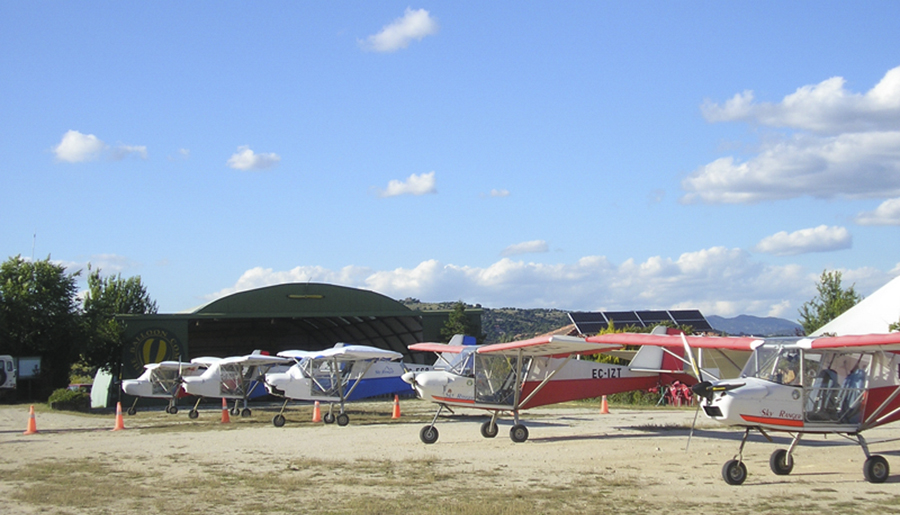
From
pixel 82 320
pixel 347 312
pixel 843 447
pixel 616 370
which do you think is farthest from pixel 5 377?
pixel 843 447

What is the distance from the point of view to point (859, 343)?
11312 millimetres

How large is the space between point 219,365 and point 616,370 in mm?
14406

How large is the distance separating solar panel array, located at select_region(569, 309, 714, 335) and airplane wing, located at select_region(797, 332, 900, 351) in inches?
1276

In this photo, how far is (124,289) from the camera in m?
78.8

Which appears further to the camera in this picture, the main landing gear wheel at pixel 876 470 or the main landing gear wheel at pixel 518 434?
Result: the main landing gear wheel at pixel 518 434

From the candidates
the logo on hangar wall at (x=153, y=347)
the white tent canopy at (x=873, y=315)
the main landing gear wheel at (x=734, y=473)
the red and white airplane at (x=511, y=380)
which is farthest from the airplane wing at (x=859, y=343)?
the logo on hangar wall at (x=153, y=347)

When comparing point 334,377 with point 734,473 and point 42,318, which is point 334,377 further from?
point 42,318

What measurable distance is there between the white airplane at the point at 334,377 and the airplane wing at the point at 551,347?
621 cm

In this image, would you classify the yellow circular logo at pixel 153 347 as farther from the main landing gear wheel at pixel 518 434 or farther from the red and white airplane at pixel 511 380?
the main landing gear wheel at pixel 518 434

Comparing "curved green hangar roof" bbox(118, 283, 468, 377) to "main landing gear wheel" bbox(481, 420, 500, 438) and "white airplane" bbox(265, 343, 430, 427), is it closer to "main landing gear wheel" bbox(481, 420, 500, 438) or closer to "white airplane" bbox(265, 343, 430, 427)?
"white airplane" bbox(265, 343, 430, 427)

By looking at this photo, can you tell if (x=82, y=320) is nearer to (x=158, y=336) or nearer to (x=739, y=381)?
(x=158, y=336)

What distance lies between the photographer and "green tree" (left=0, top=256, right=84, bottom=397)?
40.8 meters

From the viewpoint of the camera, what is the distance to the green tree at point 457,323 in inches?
1610

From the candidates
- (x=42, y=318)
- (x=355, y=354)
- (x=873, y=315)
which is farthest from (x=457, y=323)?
(x=42, y=318)
